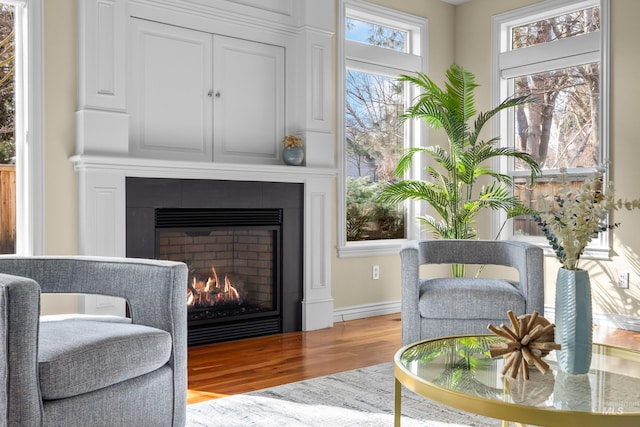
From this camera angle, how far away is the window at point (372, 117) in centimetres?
499

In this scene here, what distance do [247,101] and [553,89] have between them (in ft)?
7.98

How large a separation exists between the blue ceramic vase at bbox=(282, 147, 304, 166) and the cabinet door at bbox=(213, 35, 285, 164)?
15 centimetres

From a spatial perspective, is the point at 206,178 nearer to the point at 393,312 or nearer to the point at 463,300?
the point at 463,300

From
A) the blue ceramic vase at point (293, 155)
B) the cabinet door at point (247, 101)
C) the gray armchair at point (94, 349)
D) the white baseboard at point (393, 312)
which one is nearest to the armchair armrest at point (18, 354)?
the gray armchair at point (94, 349)

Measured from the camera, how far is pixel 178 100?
4.12m

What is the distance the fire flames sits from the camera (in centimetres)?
413

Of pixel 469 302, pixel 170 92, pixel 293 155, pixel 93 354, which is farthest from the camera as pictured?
pixel 293 155

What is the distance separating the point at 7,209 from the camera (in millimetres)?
3568

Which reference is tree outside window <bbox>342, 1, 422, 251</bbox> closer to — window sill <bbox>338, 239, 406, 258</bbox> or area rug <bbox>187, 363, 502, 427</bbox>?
window sill <bbox>338, 239, 406, 258</bbox>

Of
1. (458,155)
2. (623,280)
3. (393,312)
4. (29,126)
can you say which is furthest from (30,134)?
(623,280)

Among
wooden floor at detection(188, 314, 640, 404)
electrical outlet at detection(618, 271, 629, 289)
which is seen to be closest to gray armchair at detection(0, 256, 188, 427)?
wooden floor at detection(188, 314, 640, 404)

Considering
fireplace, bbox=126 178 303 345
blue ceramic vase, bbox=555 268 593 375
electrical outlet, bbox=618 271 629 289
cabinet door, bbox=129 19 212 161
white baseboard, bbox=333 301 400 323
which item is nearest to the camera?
blue ceramic vase, bbox=555 268 593 375

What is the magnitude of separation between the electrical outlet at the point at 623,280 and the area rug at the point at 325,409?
7.53 ft

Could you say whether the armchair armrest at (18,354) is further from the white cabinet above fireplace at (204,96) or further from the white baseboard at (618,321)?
the white baseboard at (618,321)
